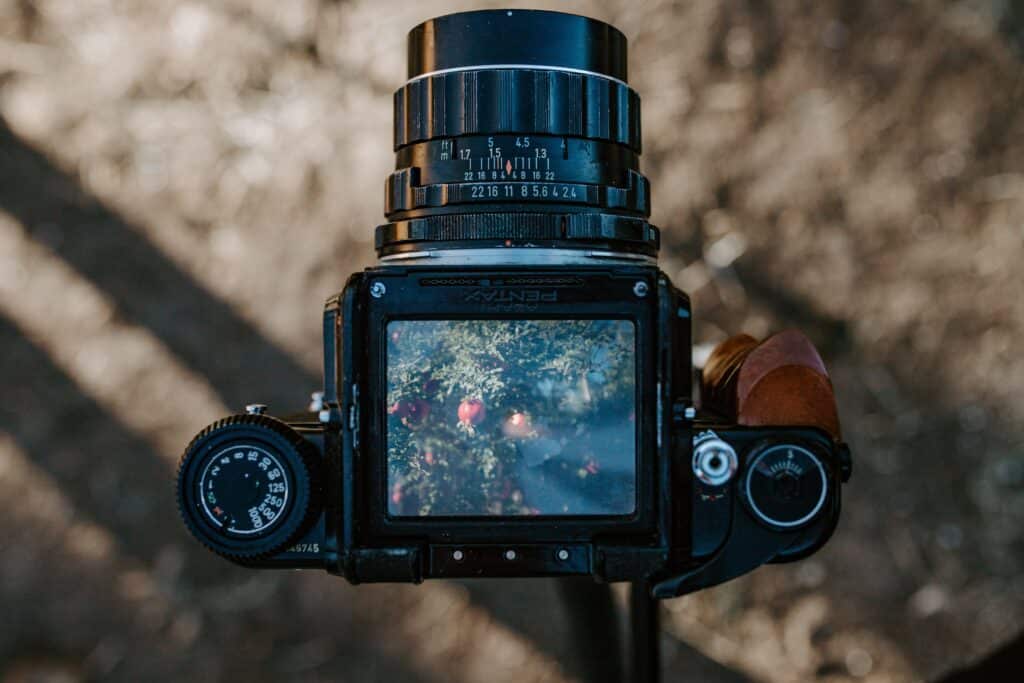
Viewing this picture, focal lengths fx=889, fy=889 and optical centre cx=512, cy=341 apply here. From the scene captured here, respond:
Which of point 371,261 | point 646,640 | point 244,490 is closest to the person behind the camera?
point 244,490

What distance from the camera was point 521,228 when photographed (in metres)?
0.52

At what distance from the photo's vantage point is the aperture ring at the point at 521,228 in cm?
52

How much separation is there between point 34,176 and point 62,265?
10cm

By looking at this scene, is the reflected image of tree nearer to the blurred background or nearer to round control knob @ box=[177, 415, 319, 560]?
round control knob @ box=[177, 415, 319, 560]

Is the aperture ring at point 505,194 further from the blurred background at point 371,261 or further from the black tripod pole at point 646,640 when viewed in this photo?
the blurred background at point 371,261

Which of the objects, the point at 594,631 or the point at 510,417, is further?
the point at 594,631

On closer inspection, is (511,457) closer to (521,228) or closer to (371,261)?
(521,228)

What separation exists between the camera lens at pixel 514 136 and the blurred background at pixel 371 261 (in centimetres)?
41

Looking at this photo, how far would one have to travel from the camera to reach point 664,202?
95cm

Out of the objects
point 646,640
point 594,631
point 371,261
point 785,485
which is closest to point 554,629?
point 594,631

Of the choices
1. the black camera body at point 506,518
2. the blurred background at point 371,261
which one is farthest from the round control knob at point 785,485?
the blurred background at point 371,261

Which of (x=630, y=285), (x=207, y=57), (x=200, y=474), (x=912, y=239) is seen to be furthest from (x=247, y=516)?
(x=912, y=239)

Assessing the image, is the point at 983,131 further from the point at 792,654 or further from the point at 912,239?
the point at 792,654

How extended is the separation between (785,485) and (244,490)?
0.99ft
